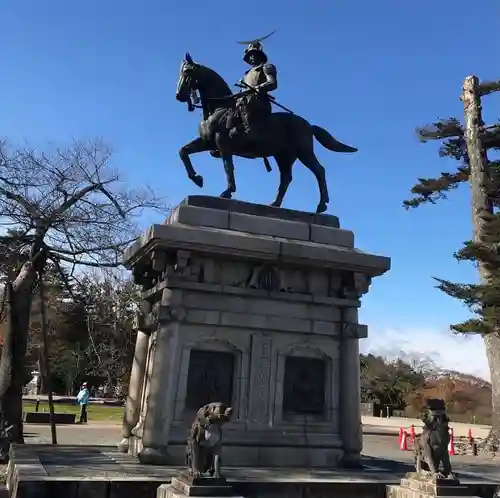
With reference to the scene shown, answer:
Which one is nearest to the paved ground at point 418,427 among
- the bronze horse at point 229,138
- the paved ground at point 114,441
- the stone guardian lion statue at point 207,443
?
the paved ground at point 114,441

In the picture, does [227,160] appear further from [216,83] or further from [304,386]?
[304,386]

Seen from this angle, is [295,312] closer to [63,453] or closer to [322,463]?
[322,463]

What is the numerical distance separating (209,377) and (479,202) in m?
19.7

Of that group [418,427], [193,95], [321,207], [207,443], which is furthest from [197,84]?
[418,427]

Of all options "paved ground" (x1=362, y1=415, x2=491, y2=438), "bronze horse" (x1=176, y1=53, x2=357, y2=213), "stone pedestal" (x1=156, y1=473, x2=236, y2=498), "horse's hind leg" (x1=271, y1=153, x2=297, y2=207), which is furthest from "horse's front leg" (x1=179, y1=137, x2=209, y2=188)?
"paved ground" (x1=362, y1=415, x2=491, y2=438)

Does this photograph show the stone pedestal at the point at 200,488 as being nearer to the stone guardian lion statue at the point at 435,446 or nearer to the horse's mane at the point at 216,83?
the stone guardian lion statue at the point at 435,446

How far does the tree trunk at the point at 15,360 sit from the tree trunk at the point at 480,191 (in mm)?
16356

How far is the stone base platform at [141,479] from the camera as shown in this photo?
693cm

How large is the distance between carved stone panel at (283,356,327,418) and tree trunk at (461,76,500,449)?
14.8 m

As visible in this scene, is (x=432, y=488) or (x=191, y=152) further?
(x=191, y=152)

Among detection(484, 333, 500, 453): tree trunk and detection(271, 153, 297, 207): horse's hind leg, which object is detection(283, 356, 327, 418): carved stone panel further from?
detection(484, 333, 500, 453): tree trunk

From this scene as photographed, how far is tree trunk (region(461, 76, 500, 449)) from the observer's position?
935 inches

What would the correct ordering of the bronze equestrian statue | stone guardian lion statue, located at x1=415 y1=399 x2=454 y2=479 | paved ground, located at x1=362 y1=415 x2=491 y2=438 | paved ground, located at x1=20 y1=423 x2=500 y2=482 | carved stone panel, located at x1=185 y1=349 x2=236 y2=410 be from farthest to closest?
1. paved ground, located at x1=362 y1=415 x2=491 y2=438
2. paved ground, located at x1=20 y1=423 x2=500 y2=482
3. the bronze equestrian statue
4. carved stone panel, located at x1=185 y1=349 x2=236 y2=410
5. stone guardian lion statue, located at x1=415 y1=399 x2=454 y2=479

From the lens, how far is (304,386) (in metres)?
9.89
